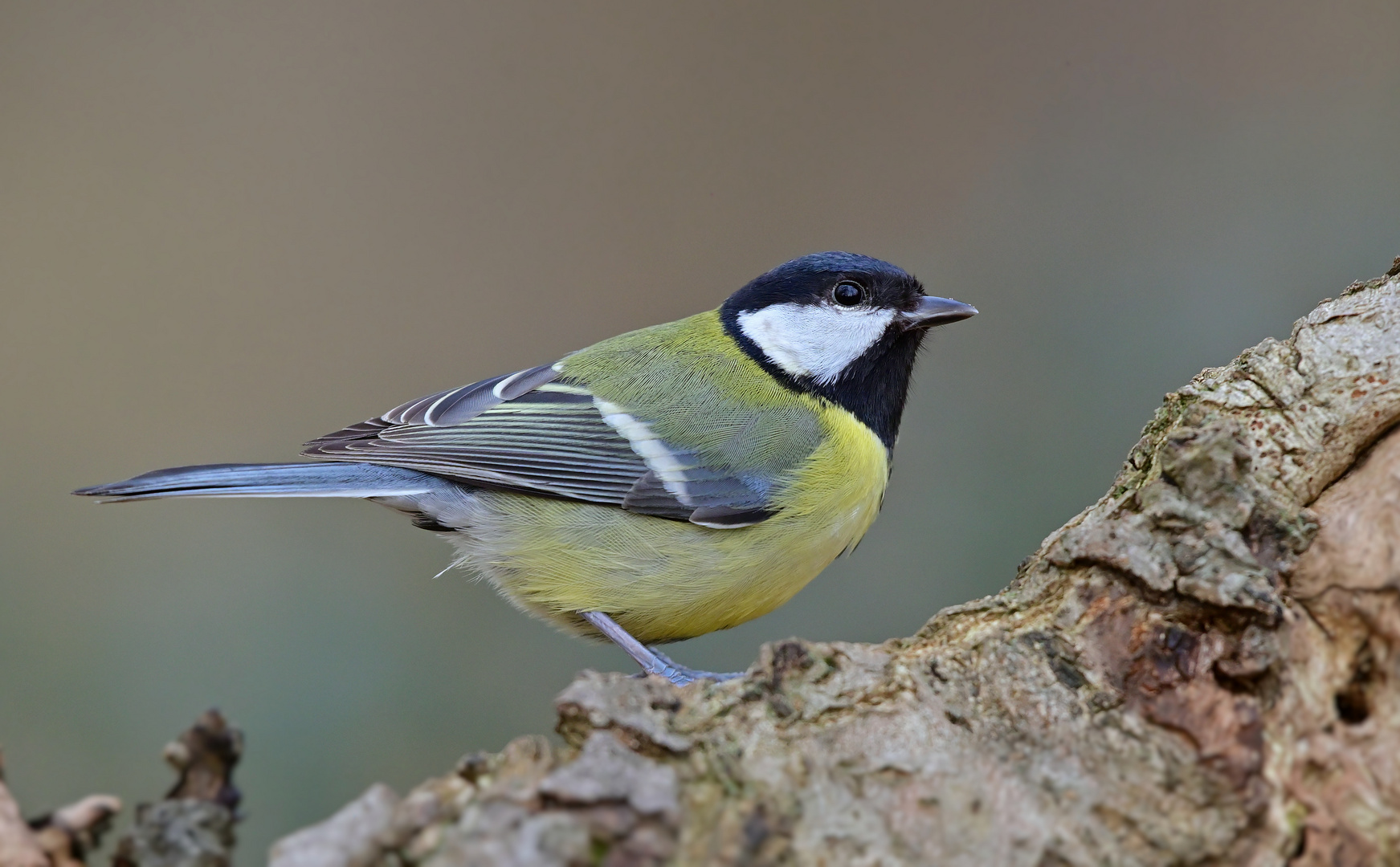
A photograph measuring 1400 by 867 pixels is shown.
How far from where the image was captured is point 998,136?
11.6ft

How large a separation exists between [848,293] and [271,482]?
3.71 ft

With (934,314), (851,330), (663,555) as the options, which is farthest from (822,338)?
(663,555)

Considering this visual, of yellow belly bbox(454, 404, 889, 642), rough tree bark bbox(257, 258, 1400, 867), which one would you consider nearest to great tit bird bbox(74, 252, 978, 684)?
yellow belly bbox(454, 404, 889, 642)

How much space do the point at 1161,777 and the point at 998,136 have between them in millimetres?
2873

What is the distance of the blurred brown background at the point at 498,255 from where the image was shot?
2496 mm

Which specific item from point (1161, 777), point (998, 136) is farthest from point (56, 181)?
point (1161, 777)

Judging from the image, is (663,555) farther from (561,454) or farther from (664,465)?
(561,454)

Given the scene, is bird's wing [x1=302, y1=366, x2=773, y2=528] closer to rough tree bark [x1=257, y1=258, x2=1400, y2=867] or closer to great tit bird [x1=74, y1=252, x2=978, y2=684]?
great tit bird [x1=74, y1=252, x2=978, y2=684]

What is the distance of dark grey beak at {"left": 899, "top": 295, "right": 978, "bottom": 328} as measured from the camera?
2.06 meters

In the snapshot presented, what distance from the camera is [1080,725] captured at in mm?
1110

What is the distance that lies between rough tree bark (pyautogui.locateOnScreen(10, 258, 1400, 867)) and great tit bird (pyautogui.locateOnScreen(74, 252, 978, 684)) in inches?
23.9

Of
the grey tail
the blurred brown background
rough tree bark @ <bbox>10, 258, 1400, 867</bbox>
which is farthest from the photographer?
the blurred brown background

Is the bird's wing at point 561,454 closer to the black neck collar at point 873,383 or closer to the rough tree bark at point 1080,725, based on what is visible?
the black neck collar at point 873,383

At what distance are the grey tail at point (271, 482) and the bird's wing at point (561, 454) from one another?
0.03 metres
